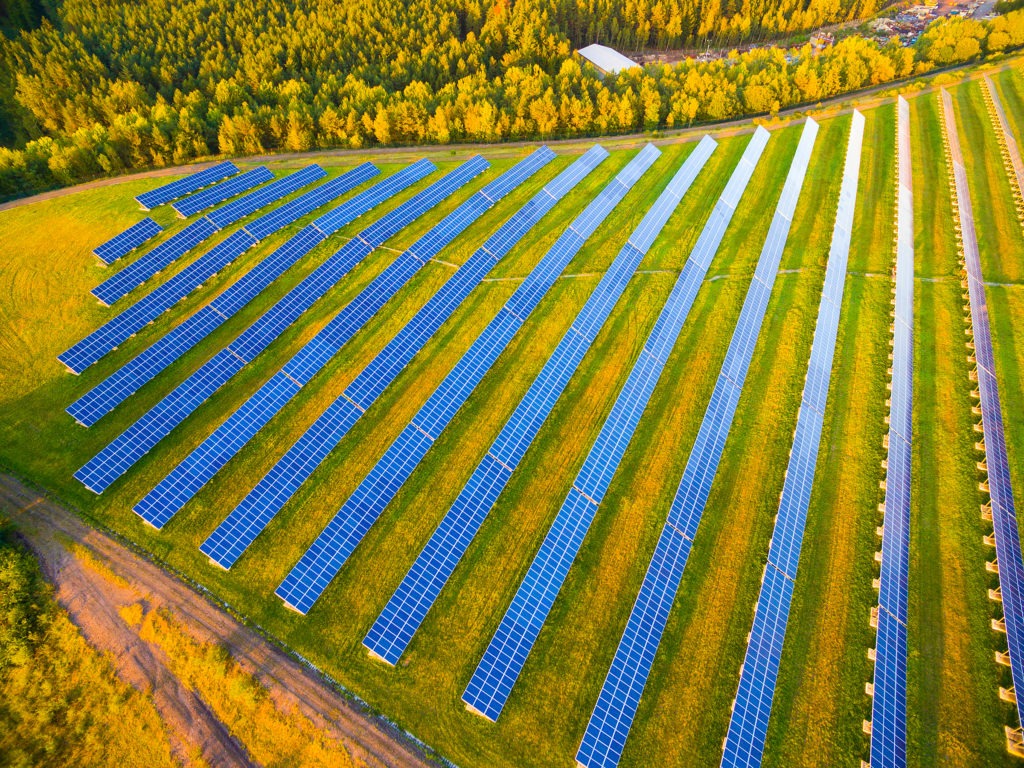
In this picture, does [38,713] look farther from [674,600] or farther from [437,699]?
[674,600]

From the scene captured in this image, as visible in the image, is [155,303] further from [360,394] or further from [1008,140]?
[1008,140]

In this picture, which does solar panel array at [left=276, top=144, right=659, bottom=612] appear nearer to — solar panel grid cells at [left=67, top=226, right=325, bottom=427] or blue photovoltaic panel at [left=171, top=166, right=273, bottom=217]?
solar panel grid cells at [left=67, top=226, right=325, bottom=427]

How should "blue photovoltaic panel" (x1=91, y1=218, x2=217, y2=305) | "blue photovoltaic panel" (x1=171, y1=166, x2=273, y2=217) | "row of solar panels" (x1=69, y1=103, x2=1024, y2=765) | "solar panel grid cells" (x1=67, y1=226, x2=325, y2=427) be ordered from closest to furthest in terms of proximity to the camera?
"row of solar panels" (x1=69, y1=103, x2=1024, y2=765)
"solar panel grid cells" (x1=67, y1=226, x2=325, y2=427)
"blue photovoltaic panel" (x1=91, y1=218, x2=217, y2=305)
"blue photovoltaic panel" (x1=171, y1=166, x2=273, y2=217)

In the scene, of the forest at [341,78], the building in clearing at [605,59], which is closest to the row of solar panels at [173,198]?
the forest at [341,78]

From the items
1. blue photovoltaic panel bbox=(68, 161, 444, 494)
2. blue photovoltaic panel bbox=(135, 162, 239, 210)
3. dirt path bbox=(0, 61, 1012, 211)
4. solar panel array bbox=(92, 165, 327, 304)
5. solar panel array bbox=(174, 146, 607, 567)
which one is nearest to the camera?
solar panel array bbox=(174, 146, 607, 567)

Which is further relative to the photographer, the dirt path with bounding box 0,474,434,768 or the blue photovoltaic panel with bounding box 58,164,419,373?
the blue photovoltaic panel with bounding box 58,164,419,373

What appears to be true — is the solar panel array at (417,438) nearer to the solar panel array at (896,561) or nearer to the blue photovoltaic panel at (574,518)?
the blue photovoltaic panel at (574,518)

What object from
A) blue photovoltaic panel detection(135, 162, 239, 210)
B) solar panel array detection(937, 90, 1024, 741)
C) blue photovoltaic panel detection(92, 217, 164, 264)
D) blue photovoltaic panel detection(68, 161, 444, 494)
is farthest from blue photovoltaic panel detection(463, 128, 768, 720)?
blue photovoltaic panel detection(135, 162, 239, 210)
